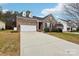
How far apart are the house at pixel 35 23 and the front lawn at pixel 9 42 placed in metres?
0.12

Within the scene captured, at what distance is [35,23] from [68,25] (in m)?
0.37

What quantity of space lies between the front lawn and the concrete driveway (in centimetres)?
6

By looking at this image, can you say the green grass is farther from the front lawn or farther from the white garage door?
the front lawn

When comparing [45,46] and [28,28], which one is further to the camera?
[28,28]

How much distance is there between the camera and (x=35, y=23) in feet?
10.4

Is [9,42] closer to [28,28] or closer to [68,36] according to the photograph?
[28,28]

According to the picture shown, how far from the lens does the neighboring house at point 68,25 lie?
3.15 m

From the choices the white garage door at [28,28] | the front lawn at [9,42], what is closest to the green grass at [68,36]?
the white garage door at [28,28]

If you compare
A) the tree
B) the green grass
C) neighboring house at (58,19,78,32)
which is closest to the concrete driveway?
the green grass

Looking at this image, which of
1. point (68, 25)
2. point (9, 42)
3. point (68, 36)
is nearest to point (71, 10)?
point (68, 25)

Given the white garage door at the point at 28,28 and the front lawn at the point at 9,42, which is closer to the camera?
the front lawn at the point at 9,42

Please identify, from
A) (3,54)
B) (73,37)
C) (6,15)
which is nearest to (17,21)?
(6,15)

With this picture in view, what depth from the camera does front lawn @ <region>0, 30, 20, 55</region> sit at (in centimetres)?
306

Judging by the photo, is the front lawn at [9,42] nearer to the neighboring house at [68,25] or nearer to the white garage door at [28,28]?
the white garage door at [28,28]
